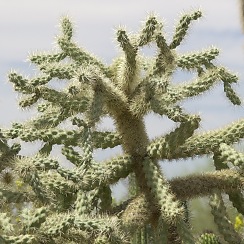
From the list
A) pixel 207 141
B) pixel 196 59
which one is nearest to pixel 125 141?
pixel 207 141

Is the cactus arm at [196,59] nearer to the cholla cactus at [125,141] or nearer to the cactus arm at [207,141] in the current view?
the cholla cactus at [125,141]

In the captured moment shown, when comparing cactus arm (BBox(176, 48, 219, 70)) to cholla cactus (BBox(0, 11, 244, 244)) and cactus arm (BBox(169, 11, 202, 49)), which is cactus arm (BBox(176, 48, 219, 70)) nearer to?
cholla cactus (BBox(0, 11, 244, 244))

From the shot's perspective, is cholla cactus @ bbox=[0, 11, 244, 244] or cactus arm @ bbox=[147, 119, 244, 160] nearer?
cholla cactus @ bbox=[0, 11, 244, 244]

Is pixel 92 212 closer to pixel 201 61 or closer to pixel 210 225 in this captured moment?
pixel 201 61

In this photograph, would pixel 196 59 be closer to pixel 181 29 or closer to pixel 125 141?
pixel 181 29

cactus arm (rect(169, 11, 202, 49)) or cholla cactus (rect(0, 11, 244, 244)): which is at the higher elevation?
cactus arm (rect(169, 11, 202, 49))

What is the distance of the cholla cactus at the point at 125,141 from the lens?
477 centimetres

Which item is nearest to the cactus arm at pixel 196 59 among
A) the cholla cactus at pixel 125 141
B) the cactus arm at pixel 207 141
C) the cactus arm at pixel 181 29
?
the cholla cactus at pixel 125 141

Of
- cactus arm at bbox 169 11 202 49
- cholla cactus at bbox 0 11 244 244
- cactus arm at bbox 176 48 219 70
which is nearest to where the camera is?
cholla cactus at bbox 0 11 244 244

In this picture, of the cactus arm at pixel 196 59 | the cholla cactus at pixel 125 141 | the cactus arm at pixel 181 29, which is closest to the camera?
the cholla cactus at pixel 125 141

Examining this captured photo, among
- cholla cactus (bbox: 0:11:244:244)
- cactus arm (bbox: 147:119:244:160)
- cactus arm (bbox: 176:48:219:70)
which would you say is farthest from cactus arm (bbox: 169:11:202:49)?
cactus arm (bbox: 147:119:244:160)

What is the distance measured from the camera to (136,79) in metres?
5.43

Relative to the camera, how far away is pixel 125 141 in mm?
5387

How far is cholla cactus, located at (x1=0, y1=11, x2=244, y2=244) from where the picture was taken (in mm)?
4770
